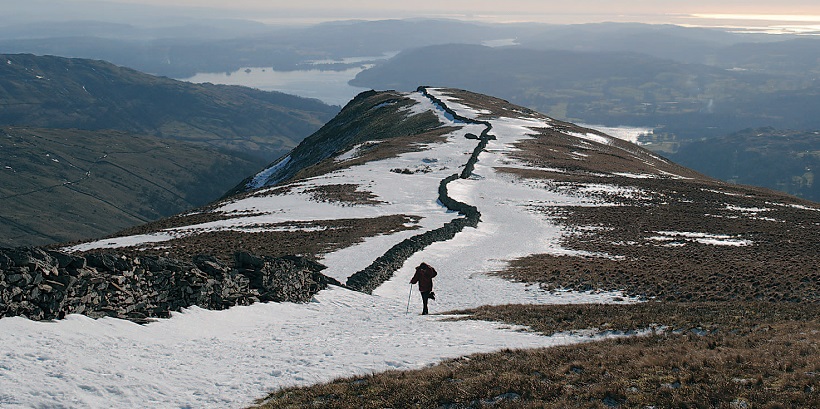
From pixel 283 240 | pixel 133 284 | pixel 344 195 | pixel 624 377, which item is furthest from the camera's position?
pixel 344 195

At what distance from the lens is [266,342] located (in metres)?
18.3

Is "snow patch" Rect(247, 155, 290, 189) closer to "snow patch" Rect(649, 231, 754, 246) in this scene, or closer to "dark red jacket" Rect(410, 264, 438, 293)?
"snow patch" Rect(649, 231, 754, 246)

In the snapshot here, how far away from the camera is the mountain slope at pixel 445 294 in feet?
42.2

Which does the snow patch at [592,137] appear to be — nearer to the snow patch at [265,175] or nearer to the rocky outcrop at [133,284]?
the snow patch at [265,175]

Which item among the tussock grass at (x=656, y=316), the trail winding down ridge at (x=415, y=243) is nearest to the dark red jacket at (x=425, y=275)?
the tussock grass at (x=656, y=316)

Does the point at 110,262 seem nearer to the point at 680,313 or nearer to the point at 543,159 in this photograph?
the point at 680,313

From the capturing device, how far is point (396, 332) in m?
20.1

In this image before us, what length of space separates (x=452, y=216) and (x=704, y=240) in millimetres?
16686

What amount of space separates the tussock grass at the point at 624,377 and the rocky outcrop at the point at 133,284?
6.62m

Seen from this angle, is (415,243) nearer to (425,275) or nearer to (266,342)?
(425,275)

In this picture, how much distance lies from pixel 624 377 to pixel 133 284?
45.6 ft

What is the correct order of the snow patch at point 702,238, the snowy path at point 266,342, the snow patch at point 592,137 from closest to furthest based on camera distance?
the snowy path at point 266,342
the snow patch at point 702,238
the snow patch at point 592,137

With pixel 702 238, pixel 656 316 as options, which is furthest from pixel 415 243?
pixel 656 316

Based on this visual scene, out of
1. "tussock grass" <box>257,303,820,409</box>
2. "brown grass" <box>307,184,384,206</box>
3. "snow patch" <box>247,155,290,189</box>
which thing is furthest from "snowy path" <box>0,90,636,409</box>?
"snow patch" <box>247,155,290,189</box>
